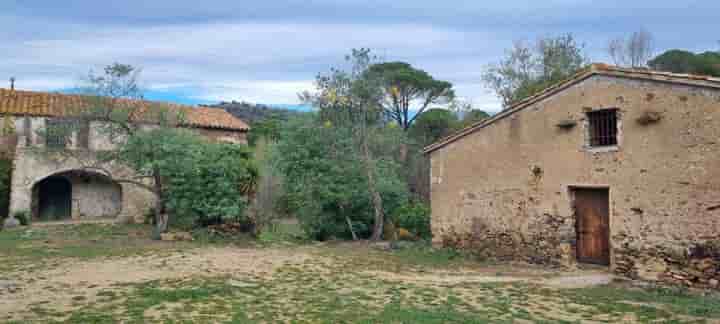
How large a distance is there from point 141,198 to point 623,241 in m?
20.1

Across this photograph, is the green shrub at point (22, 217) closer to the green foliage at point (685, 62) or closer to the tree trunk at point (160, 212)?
the tree trunk at point (160, 212)

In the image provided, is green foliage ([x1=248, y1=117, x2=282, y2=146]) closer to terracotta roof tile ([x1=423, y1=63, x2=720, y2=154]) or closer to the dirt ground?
the dirt ground

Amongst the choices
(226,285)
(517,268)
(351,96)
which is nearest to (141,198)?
(351,96)

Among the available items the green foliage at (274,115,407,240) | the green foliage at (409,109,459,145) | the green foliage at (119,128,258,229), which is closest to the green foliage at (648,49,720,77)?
the green foliage at (409,109,459,145)

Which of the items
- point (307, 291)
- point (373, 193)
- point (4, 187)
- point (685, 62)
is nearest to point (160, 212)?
point (373, 193)

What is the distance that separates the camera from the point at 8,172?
70.8 ft

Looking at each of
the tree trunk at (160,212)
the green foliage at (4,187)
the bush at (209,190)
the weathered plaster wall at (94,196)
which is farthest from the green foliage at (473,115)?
the green foliage at (4,187)

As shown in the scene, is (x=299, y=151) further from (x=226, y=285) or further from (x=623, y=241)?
(x=623, y=241)

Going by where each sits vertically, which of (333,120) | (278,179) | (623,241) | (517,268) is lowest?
(517,268)

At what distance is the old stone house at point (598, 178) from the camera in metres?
10.2

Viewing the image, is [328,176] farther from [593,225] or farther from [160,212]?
[593,225]

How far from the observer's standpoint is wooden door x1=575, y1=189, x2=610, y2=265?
39.1ft

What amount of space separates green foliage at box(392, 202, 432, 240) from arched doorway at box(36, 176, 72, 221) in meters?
16.2

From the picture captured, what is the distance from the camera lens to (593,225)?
1213 centimetres
